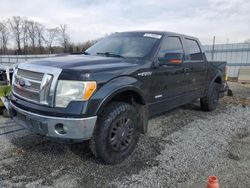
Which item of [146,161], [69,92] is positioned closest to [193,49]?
[146,161]

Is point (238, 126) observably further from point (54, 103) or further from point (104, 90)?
point (54, 103)

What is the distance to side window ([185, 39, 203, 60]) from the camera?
15.9ft

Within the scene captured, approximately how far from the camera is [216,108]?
6.57 metres

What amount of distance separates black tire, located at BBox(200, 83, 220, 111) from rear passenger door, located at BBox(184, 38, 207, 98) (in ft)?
1.38

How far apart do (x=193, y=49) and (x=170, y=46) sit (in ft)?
3.62

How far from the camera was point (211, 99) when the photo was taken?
19.5 feet

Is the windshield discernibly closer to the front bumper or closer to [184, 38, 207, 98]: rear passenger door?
[184, 38, 207, 98]: rear passenger door

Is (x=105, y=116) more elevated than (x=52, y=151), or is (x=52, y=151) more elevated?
(x=105, y=116)

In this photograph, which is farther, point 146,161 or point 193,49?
point 193,49

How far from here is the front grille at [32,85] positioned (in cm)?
268

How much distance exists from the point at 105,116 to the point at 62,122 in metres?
0.56

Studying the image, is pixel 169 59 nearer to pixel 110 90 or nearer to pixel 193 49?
pixel 110 90

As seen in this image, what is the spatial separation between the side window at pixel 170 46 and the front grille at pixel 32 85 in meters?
1.95

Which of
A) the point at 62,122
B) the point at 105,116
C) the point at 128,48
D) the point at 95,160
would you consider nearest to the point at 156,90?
the point at 128,48
